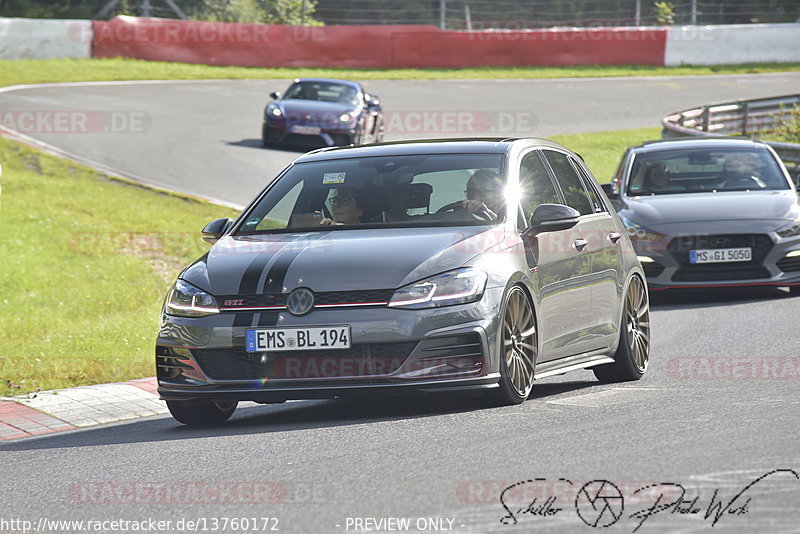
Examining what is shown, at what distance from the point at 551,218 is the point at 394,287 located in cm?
126

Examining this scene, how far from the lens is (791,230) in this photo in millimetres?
13781

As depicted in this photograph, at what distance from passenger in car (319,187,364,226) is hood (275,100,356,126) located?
16.9m

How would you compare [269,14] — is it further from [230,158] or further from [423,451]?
[423,451]

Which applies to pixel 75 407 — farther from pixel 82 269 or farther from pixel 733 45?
pixel 733 45

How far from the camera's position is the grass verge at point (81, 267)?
10.7 meters

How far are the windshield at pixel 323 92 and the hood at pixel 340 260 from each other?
18.7 meters

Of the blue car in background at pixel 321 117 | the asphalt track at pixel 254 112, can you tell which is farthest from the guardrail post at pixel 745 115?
the blue car in background at pixel 321 117

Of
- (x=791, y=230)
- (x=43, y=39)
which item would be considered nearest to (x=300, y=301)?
(x=791, y=230)

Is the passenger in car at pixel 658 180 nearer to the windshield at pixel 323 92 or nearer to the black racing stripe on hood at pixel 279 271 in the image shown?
the black racing stripe on hood at pixel 279 271

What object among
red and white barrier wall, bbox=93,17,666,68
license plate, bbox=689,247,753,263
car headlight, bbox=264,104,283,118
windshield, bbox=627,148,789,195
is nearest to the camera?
license plate, bbox=689,247,753,263

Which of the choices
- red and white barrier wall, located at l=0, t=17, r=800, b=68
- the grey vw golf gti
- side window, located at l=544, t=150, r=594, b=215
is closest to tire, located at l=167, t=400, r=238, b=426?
the grey vw golf gti

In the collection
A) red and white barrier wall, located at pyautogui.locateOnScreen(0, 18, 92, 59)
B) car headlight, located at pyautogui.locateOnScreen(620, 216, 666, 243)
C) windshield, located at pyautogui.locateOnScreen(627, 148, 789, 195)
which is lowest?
red and white barrier wall, located at pyautogui.locateOnScreen(0, 18, 92, 59)

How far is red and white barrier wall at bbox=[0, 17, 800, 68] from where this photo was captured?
133 feet

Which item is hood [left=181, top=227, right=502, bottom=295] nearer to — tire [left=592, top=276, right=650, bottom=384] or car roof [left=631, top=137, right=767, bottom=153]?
tire [left=592, top=276, right=650, bottom=384]
